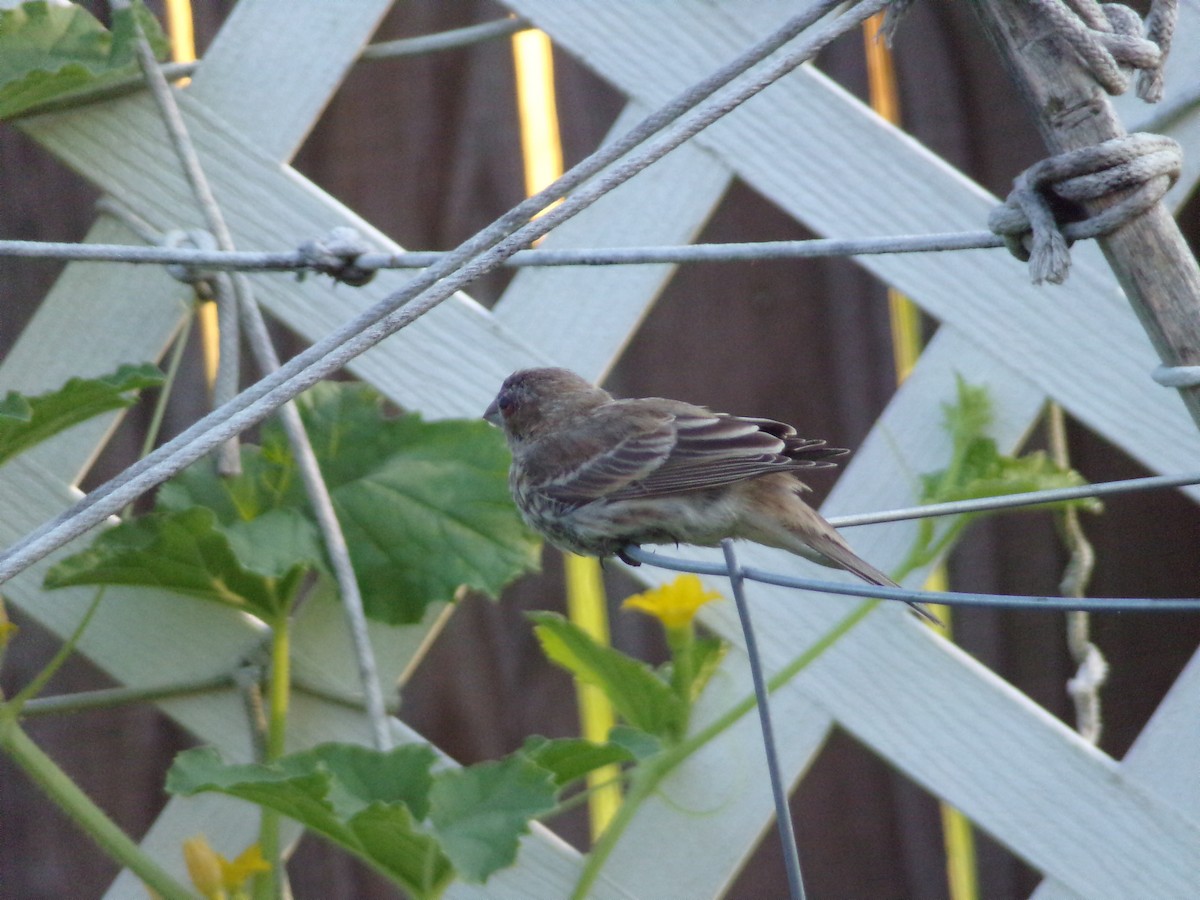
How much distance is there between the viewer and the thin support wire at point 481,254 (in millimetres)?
1101

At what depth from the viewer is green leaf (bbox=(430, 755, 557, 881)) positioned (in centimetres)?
148

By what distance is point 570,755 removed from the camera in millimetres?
1605

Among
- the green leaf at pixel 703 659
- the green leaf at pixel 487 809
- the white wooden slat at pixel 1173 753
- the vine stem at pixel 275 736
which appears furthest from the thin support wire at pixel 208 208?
the white wooden slat at pixel 1173 753

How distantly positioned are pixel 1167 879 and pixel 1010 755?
0.83 ft

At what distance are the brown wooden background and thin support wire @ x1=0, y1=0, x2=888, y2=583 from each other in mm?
1284

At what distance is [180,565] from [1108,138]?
1.26 m

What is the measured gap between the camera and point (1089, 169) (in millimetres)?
1050

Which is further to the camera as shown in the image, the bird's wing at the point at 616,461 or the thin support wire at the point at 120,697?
the bird's wing at the point at 616,461

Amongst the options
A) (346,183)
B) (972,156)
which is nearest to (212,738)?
(346,183)

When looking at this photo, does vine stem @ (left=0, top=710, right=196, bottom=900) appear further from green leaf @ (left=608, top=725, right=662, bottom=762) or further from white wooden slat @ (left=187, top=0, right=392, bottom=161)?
white wooden slat @ (left=187, top=0, right=392, bottom=161)

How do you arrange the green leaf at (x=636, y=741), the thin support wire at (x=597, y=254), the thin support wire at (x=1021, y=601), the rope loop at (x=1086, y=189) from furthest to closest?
the green leaf at (x=636, y=741)
the thin support wire at (x=597, y=254)
the rope loop at (x=1086, y=189)
the thin support wire at (x=1021, y=601)

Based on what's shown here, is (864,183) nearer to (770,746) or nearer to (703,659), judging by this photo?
(703,659)

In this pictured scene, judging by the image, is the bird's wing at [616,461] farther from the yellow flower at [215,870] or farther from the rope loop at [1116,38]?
the rope loop at [1116,38]

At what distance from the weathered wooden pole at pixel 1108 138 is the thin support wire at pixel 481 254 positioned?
120 millimetres
